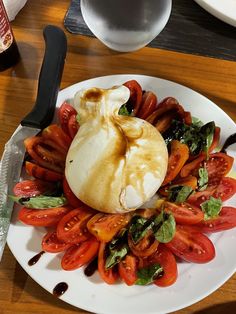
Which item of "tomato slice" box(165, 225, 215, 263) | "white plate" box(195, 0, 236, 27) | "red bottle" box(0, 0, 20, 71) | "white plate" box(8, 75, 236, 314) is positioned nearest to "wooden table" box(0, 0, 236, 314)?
"red bottle" box(0, 0, 20, 71)

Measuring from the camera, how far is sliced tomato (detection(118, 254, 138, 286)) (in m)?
0.84

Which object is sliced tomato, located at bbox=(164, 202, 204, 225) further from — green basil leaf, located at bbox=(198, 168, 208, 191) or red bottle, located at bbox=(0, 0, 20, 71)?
red bottle, located at bbox=(0, 0, 20, 71)

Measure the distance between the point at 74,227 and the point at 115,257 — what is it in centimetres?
10

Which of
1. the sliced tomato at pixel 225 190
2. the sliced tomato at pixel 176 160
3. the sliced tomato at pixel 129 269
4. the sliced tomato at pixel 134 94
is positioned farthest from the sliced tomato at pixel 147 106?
the sliced tomato at pixel 129 269

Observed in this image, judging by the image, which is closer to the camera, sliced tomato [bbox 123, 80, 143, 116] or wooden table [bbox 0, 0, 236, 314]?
sliced tomato [bbox 123, 80, 143, 116]

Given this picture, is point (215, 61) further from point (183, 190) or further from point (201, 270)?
point (201, 270)

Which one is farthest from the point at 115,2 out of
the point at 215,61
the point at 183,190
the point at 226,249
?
the point at 226,249

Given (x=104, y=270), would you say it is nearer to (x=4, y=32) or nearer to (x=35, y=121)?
(x=35, y=121)

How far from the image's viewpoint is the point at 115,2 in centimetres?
124

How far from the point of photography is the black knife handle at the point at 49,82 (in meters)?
1.02

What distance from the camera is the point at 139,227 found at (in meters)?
0.86

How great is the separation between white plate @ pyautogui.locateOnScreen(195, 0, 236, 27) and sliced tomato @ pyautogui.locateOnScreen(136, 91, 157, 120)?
0.45m

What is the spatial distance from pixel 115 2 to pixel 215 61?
1.13 ft

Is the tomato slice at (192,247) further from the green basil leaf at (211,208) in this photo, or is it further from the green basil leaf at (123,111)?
the green basil leaf at (123,111)
